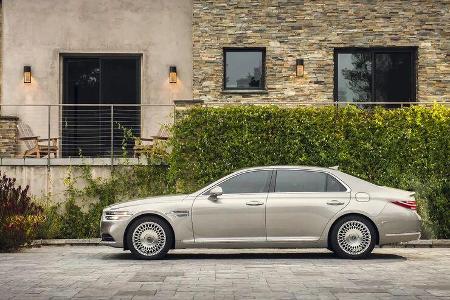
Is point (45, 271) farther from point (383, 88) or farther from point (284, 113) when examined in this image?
point (383, 88)

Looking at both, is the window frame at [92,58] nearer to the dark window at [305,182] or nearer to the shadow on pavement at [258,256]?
the shadow on pavement at [258,256]

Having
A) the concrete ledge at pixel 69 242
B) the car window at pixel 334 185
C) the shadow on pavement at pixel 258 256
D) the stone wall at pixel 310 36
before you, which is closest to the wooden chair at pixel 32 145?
the concrete ledge at pixel 69 242

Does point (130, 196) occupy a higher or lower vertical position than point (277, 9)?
lower

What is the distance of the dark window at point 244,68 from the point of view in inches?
874

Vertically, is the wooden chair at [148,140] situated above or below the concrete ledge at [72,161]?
above

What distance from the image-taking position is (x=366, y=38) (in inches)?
867

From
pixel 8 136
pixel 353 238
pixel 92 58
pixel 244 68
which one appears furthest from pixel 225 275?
pixel 92 58

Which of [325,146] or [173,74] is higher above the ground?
[173,74]

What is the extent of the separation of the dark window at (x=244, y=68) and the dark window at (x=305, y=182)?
7.98 metres

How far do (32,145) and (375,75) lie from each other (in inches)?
359

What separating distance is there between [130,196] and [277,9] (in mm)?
6711

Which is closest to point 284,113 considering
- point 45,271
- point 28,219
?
point 28,219

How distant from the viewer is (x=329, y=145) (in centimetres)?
1830

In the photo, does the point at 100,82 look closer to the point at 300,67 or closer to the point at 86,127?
the point at 86,127
